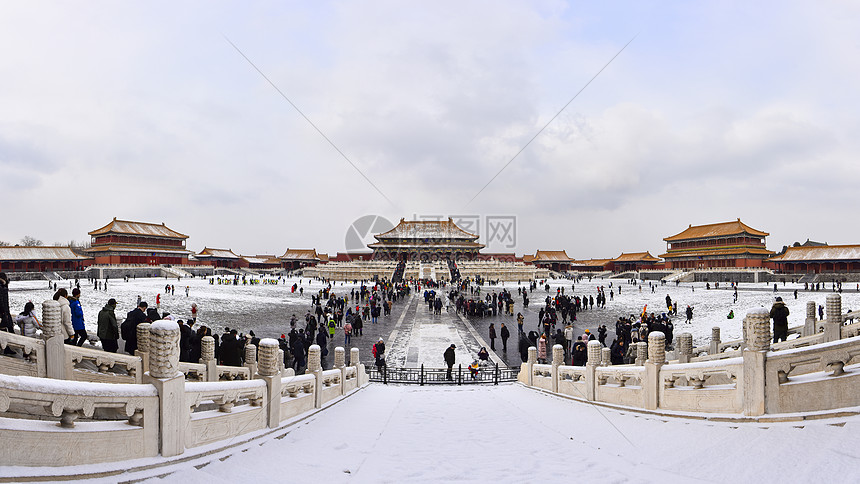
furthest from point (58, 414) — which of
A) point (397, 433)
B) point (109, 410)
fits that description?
point (397, 433)

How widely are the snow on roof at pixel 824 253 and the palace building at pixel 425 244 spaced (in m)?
41.4

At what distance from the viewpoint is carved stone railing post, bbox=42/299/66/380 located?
235 inches

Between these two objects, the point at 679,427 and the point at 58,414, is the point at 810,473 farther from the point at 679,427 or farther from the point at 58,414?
the point at 58,414

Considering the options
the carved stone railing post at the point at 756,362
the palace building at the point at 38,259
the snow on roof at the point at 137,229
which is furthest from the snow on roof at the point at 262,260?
the carved stone railing post at the point at 756,362

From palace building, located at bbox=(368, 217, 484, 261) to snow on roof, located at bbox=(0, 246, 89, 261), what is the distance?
137 ft

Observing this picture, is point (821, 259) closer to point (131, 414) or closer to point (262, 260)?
point (131, 414)

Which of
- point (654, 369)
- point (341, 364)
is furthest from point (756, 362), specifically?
point (341, 364)

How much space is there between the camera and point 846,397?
4578 millimetres

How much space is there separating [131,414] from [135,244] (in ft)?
237

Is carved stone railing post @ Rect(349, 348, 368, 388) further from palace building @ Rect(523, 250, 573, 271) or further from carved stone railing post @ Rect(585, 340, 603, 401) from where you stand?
palace building @ Rect(523, 250, 573, 271)

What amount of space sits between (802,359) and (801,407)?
21.9 inches

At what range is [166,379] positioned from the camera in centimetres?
388

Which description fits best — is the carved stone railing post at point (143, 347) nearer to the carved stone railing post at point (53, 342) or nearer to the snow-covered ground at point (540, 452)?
the carved stone railing post at point (53, 342)

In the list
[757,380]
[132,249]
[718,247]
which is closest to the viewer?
[757,380]
